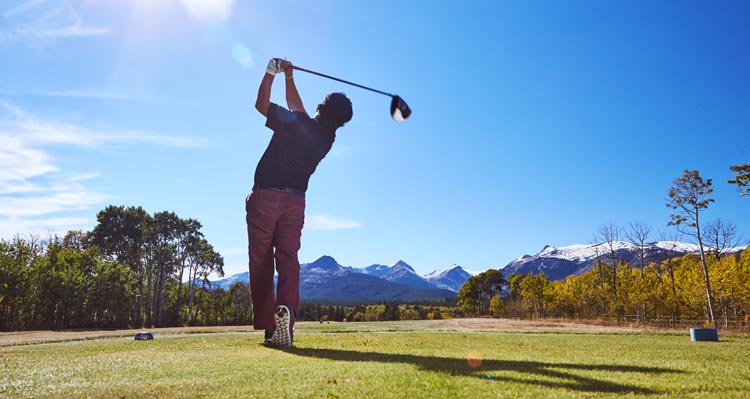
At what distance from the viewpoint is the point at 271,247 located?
19.8 ft

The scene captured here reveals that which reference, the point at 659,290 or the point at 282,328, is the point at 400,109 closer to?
the point at 282,328

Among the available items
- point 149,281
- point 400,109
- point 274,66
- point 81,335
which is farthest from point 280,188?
point 149,281

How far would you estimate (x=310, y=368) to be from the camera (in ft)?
12.0

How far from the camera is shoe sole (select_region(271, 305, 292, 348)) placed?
5656 mm

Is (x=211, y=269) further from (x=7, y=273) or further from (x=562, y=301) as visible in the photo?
(x=562, y=301)

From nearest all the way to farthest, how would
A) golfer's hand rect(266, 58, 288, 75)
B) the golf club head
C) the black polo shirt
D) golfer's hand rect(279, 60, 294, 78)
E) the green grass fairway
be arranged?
1. the green grass fairway
2. the black polo shirt
3. golfer's hand rect(266, 58, 288, 75)
4. golfer's hand rect(279, 60, 294, 78)
5. the golf club head

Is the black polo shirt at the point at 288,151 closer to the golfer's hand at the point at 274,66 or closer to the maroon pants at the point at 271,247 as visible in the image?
the maroon pants at the point at 271,247

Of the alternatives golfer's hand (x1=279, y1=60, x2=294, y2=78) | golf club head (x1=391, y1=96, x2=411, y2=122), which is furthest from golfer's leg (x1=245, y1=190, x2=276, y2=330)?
golf club head (x1=391, y1=96, x2=411, y2=122)

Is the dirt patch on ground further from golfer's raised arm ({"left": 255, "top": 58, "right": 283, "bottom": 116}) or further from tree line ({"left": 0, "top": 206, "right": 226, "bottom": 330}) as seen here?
tree line ({"left": 0, "top": 206, "right": 226, "bottom": 330})

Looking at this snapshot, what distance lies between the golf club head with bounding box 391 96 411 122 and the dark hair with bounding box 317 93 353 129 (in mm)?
965

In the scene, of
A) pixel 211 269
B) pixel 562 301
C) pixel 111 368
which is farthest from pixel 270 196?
pixel 562 301

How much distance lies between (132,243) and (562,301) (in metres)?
85.1

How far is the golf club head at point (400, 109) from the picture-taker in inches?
277

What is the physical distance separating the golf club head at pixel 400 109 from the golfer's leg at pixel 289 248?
2.25 m
